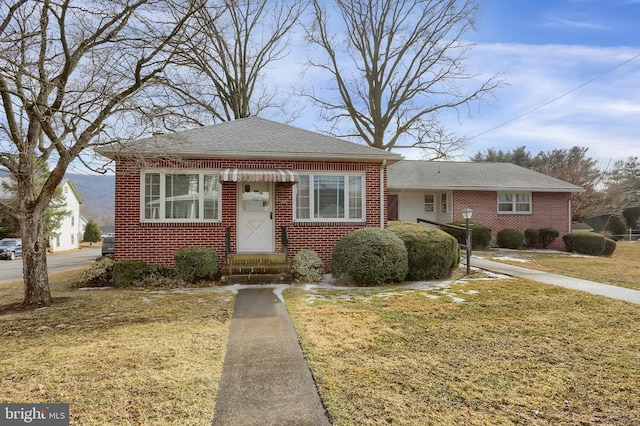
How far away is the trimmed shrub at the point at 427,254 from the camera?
9.73 meters

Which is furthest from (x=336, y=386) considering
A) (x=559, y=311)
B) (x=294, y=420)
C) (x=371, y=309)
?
(x=559, y=311)

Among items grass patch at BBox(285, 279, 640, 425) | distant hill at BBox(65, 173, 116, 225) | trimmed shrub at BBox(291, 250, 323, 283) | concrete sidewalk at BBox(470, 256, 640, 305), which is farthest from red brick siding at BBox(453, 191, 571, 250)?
distant hill at BBox(65, 173, 116, 225)

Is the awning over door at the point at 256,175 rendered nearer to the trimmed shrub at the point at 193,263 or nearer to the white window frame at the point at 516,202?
the trimmed shrub at the point at 193,263

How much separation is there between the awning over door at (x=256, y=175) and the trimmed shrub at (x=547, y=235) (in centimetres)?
1579

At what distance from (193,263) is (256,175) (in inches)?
114

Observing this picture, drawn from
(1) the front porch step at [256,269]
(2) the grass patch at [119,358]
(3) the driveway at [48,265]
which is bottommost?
(3) the driveway at [48,265]

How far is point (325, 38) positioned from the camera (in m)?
24.7

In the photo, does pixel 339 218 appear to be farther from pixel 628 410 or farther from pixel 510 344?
pixel 628 410

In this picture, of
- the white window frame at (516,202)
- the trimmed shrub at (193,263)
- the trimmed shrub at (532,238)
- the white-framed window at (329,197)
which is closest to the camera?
the trimmed shrub at (193,263)

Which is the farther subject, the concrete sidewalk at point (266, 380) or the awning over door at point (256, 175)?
the awning over door at point (256, 175)

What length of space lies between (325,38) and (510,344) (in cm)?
2428

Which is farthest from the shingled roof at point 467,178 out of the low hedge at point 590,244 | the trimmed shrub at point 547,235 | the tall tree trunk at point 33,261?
the tall tree trunk at point 33,261

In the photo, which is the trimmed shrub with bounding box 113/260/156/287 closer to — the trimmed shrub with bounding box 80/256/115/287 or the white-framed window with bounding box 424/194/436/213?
the trimmed shrub with bounding box 80/256/115/287

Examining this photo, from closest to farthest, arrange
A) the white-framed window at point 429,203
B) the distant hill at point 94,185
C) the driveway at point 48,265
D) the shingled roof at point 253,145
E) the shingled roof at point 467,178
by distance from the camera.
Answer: the distant hill at point 94,185 < the shingled roof at point 253,145 < the driveway at point 48,265 < the shingled roof at point 467,178 < the white-framed window at point 429,203
